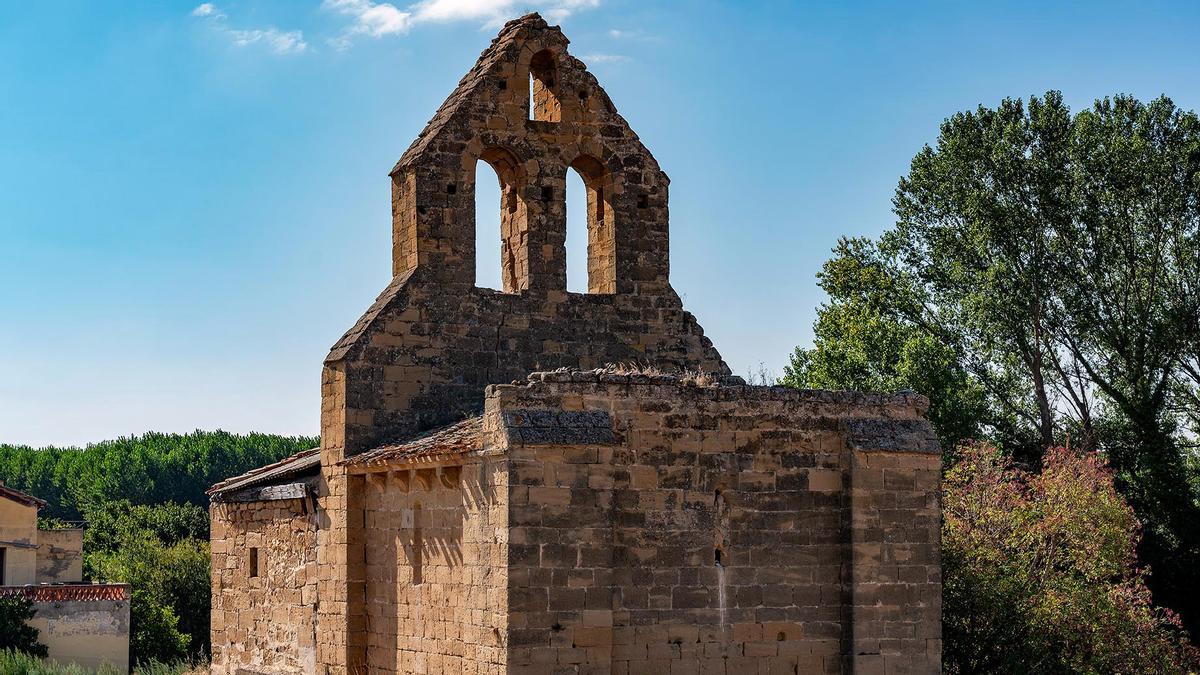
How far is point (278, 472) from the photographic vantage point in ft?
66.1

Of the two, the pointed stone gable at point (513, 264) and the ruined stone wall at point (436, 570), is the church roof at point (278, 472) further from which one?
the ruined stone wall at point (436, 570)

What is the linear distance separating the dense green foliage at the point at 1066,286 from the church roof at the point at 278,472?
14.5 metres

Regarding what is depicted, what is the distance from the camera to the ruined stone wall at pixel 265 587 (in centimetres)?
1908

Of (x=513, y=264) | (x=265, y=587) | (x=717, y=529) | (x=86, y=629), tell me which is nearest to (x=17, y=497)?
(x=86, y=629)

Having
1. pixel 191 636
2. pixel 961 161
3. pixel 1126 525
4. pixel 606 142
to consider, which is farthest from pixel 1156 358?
pixel 191 636

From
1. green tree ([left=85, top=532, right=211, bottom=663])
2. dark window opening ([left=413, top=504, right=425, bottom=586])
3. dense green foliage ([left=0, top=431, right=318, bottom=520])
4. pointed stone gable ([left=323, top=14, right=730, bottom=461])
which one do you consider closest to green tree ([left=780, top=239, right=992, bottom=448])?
pointed stone gable ([left=323, top=14, right=730, bottom=461])

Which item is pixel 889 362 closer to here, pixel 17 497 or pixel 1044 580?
pixel 1044 580

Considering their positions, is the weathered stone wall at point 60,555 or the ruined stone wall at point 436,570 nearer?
the ruined stone wall at point 436,570

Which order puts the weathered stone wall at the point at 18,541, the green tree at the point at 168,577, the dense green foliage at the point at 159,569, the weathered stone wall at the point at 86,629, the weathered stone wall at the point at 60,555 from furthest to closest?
the green tree at the point at 168,577, the weathered stone wall at the point at 60,555, the dense green foliage at the point at 159,569, the weathered stone wall at the point at 18,541, the weathered stone wall at the point at 86,629

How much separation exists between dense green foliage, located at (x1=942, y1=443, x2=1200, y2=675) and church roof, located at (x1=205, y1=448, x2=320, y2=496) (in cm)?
888

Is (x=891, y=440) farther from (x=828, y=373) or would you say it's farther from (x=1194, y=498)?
(x=1194, y=498)

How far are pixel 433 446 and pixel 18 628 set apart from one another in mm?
18555

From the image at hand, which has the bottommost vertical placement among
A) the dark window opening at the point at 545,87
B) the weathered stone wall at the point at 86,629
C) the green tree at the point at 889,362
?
the weathered stone wall at the point at 86,629

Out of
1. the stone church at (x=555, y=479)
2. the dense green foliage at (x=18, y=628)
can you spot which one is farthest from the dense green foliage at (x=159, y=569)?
the stone church at (x=555, y=479)
